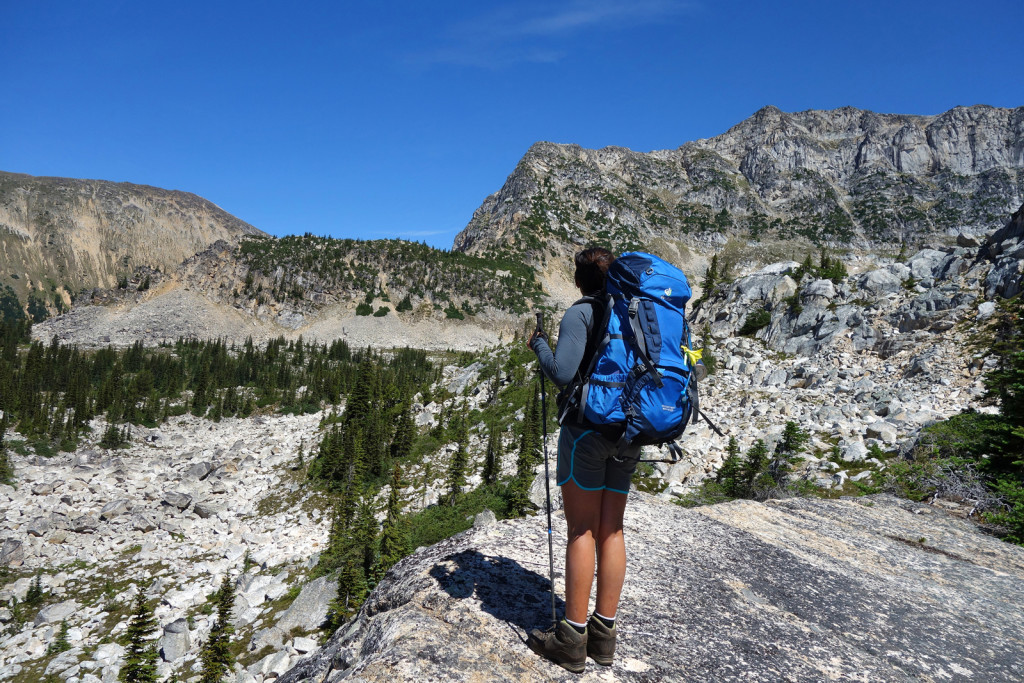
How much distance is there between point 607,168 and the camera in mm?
182750

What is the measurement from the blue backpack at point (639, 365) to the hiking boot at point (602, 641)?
1308 millimetres

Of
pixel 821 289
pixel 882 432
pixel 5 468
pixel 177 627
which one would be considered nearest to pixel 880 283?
pixel 821 289

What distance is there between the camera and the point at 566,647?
10.7 ft

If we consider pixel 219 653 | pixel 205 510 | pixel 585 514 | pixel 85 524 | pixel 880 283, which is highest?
pixel 880 283

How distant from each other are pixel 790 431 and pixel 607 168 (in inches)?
7244

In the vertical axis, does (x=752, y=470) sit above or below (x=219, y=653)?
above

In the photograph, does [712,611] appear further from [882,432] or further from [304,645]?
[882,432]

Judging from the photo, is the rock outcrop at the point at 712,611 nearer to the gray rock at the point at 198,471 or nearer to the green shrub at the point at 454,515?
the green shrub at the point at 454,515

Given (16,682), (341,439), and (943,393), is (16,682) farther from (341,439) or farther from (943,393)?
(943,393)

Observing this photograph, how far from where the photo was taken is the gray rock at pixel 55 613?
16.4m

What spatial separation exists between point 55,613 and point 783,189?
205 metres

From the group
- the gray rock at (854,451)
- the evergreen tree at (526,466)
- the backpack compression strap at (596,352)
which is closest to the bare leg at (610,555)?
the backpack compression strap at (596,352)

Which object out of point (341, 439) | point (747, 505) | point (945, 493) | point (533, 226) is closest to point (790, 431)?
point (945, 493)

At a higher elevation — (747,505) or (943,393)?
(943,393)
